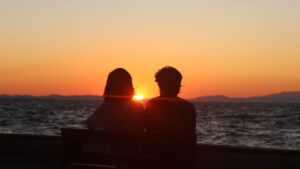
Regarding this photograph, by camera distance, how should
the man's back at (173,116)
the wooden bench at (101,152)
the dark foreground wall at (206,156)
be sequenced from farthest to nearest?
the dark foreground wall at (206,156) → the wooden bench at (101,152) → the man's back at (173,116)

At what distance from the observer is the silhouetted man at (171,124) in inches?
210

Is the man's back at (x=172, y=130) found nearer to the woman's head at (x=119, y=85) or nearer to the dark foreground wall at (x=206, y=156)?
the woman's head at (x=119, y=85)

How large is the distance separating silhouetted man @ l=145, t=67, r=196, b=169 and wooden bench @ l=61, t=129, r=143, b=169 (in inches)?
9.7

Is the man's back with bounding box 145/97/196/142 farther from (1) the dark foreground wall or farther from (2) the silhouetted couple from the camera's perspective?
(1) the dark foreground wall

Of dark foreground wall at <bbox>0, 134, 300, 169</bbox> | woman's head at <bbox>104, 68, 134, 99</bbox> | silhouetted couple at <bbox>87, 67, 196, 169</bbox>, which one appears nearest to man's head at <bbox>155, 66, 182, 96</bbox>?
silhouetted couple at <bbox>87, 67, 196, 169</bbox>

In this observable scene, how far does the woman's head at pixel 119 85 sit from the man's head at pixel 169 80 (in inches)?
14.2

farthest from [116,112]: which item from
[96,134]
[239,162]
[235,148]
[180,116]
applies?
[235,148]

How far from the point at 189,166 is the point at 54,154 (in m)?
5.98

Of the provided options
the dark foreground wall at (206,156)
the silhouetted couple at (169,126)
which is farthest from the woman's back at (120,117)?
the dark foreground wall at (206,156)

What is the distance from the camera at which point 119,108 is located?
5.74 m

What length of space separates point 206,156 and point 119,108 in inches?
182

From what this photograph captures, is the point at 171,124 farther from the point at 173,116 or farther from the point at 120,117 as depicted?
the point at 120,117

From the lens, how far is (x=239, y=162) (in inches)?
388

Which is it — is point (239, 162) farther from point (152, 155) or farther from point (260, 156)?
point (152, 155)
